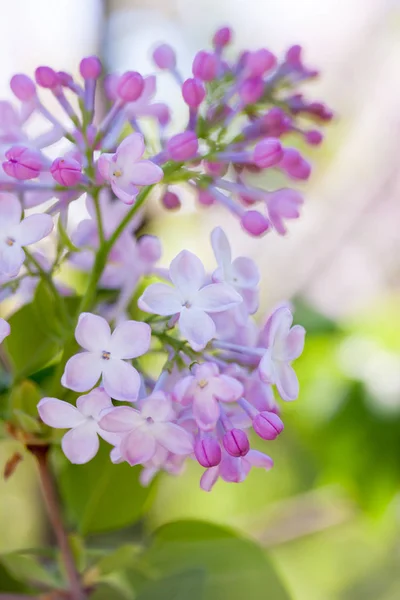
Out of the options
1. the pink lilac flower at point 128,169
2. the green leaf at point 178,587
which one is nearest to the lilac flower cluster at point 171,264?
the pink lilac flower at point 128,169

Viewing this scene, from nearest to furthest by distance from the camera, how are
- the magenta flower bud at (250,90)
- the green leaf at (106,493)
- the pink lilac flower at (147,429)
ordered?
the pink lilac flower at (147,429), the magenta flower bud at (250,90), the green leaf at (106,493)

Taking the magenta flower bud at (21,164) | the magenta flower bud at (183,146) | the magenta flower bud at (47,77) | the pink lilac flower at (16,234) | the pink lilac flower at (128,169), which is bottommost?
the pink lilac flower at (16,234)

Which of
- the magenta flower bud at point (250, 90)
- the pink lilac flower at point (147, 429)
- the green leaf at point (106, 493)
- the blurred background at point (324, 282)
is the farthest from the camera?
the blurred background at point (324, 282)

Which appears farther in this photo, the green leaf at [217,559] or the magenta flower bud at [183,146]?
the green leaf at [217,559]

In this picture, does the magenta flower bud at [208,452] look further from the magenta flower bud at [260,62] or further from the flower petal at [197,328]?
the magenta flower bud at [260,62]

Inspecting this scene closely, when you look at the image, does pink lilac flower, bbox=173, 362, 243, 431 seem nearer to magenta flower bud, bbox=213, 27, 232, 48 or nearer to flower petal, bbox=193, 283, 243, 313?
flower petal, bbox=193, 283, 243, 313

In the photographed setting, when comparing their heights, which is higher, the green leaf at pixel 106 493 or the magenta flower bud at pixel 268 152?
the magenta flower bud at pixel 268 152

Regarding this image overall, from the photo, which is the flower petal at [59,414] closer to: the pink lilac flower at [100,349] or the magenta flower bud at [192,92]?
the pink lilac flower at [100,349]
